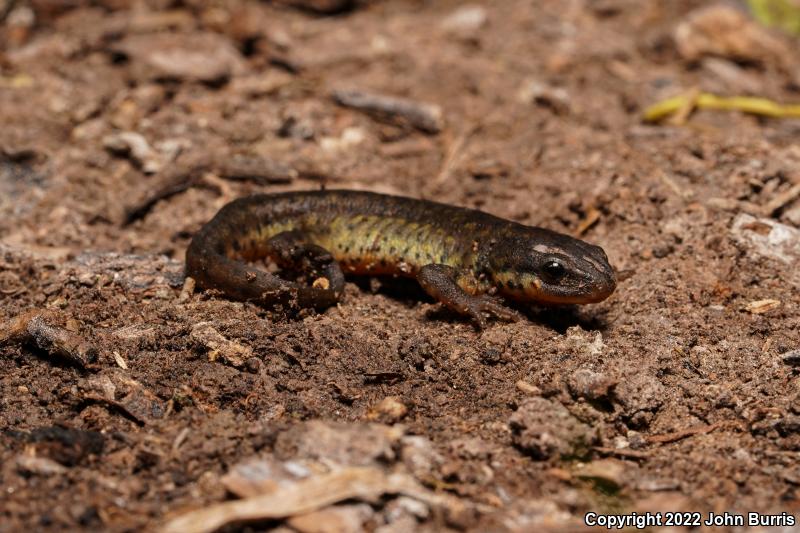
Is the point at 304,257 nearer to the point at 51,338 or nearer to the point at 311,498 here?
the point at 51,338

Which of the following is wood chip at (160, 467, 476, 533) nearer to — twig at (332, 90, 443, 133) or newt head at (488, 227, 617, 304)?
newt head at (488, 227, 617, 304)

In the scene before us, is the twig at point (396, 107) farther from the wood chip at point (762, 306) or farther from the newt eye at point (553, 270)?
the wood chip at point (762, 306)

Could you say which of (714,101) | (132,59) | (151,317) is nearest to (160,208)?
(151,317)

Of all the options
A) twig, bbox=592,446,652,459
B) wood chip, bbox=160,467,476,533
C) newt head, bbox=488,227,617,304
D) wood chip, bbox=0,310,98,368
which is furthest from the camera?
newt head, bbox=488,227,617,304

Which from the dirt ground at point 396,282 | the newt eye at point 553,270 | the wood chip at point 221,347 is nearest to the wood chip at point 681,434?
the dirt ground at point 396,282

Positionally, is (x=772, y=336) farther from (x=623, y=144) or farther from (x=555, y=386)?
(x=623, y=144)

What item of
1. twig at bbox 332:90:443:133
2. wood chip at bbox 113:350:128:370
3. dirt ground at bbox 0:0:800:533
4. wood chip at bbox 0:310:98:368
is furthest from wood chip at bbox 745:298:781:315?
wood chip at bbox 0:310:98:368
